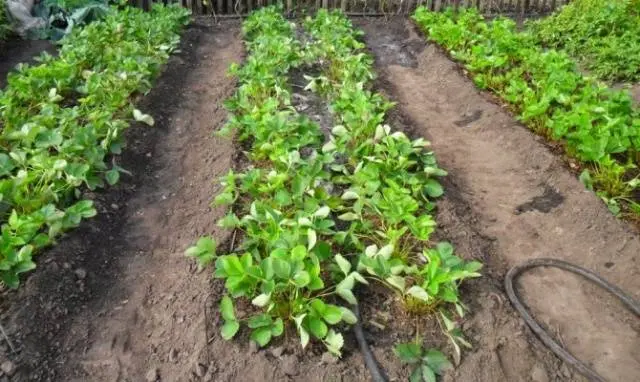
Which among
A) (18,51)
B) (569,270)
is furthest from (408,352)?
(18,51)

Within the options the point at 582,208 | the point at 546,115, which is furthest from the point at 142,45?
the point at 582,208

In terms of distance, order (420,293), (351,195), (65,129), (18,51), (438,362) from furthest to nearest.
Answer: (18,51) → (65,129) → (351,195) → (420,293) → (438,362)

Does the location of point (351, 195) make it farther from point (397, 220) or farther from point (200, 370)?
point (200, 370)

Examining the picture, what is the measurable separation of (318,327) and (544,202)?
2.51 meters

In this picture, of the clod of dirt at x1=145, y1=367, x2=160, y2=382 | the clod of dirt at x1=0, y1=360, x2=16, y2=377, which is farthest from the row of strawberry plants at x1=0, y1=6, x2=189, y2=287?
the clod of dirt at x1=145, y1=367, x2=160, y2=382

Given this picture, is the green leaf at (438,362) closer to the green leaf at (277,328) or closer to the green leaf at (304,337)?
the green leaf at (304,337)

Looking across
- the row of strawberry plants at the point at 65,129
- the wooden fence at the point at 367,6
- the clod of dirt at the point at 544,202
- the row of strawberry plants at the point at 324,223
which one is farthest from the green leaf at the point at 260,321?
the wooden fence at the point at 367,6

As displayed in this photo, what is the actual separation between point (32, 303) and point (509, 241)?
3.17m

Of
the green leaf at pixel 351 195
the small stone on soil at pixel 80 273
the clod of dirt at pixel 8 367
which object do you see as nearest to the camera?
the clod of dirt at pixel 8 367

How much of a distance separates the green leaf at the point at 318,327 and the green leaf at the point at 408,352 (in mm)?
393

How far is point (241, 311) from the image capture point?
9.05ft

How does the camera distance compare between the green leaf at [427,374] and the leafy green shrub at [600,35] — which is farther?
the leafy green shrub at [600,35]

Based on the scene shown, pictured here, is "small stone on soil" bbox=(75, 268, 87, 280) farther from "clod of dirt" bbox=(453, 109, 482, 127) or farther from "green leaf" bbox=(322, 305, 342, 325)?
"clod of dirt" bbox=(453, 109, 482, 127)

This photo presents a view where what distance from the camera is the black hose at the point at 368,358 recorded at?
2467mm
